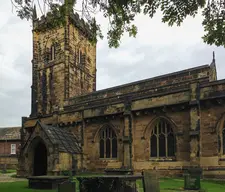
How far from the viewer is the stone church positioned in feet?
59.9

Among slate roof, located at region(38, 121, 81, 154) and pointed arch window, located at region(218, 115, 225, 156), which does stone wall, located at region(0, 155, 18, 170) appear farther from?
pointed arch window, located at region(218, 115, 225, 156)

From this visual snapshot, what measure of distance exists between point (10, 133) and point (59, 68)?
2264cm

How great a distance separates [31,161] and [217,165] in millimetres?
14074

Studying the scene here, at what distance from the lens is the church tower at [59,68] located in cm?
3322

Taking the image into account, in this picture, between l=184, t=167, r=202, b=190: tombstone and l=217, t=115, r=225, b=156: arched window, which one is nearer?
l=184, t=167, r=202, b=190: tombstone

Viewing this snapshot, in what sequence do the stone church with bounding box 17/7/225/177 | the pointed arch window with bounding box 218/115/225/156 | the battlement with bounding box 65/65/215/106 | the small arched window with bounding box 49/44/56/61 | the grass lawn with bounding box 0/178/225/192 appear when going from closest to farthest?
the grass lawn with bounding box 0/178/225/192 → the pointed arch window with bounding box 218/115/225/156 → the stone church with bounding box 17/7/225/177 → the battlement with bounding box 65/65/215/106 → the small arched window with bounding box 49/44/56/61

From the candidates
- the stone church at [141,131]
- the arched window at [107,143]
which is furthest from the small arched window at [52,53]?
the arched window at [107,143]

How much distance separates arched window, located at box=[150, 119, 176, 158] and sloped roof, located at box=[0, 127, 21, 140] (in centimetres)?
3339


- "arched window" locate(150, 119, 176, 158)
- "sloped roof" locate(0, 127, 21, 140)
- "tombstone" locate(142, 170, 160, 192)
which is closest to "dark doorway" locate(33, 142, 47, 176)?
"arched window" locate(150, 119, 176, 158)

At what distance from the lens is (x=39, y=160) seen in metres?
24.8

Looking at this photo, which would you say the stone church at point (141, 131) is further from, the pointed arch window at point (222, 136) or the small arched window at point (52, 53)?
the small arched window at point (52, 53)

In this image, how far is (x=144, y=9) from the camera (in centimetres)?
822

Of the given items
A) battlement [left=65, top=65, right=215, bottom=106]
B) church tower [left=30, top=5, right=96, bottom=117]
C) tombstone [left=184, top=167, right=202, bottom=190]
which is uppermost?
church tower [left=30, top=5, right=96, bottom=117]

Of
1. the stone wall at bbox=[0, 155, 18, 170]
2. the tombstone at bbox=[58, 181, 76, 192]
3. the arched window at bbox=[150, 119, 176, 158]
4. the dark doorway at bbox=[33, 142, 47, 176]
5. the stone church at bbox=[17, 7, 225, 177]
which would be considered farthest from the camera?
the stone wall at bbox=[0, 155, 18, 170]
